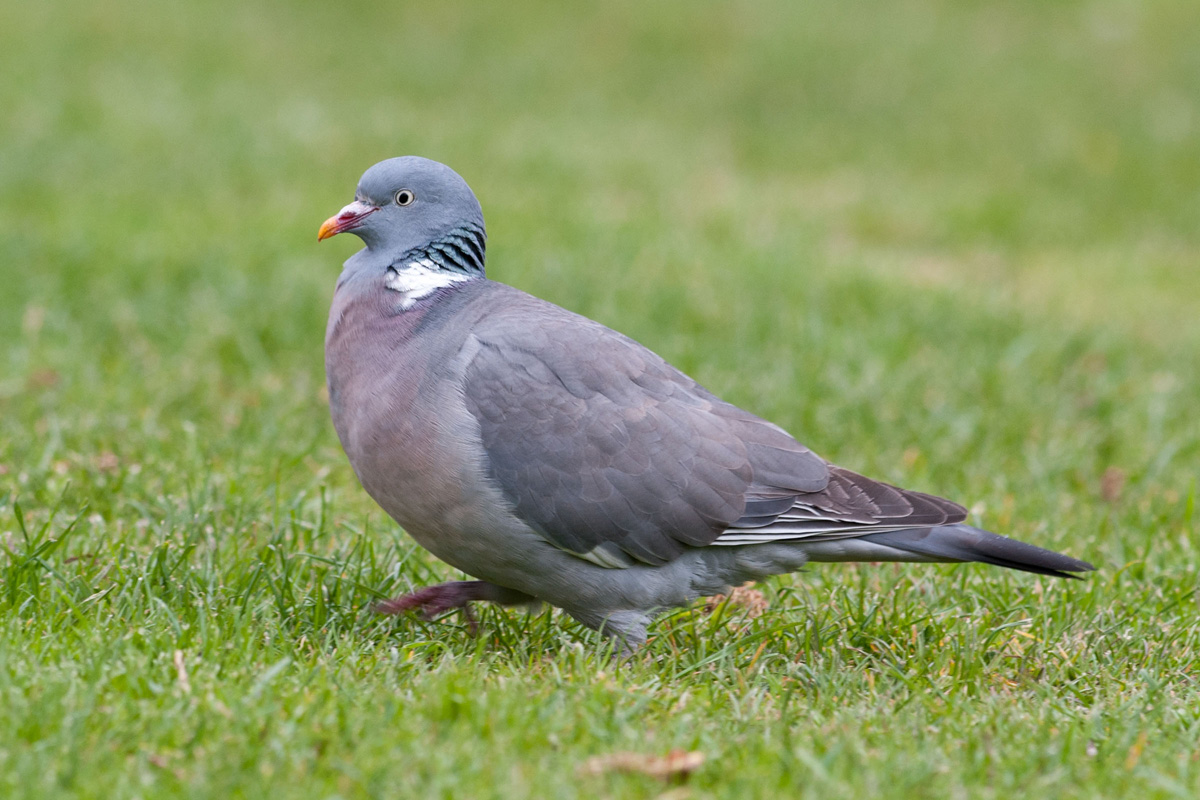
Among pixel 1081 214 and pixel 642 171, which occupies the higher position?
pixel 642 171

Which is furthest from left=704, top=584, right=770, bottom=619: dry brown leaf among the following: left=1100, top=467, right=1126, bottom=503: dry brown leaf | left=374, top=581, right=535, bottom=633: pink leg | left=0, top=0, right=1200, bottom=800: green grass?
left=1100, top=467, right=1126, bottom=503: dry brown leaf

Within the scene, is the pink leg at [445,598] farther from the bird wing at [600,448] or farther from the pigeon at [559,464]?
the bird wing at [600,448]

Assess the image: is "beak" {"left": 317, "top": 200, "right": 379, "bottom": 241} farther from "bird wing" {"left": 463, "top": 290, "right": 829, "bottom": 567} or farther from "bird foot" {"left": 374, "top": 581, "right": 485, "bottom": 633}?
"bird foot" {"left": 374, "top": 581, "right": 485, "bottom": 633}

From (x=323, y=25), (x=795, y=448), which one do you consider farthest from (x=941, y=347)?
(x=323, y=25)

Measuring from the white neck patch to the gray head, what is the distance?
31mm

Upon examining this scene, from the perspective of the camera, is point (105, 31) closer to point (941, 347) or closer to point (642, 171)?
point (642, 171)

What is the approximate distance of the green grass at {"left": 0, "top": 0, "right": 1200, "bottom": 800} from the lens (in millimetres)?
2797

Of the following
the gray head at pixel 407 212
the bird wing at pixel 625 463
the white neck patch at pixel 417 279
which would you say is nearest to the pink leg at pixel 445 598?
the bird wing at pixel 625 463

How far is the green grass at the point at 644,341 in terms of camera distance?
2.80 m

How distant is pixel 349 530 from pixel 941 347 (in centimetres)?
381

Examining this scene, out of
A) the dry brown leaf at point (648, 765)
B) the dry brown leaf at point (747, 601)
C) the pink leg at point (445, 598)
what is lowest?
the dry brown leaf at point (747, 601)

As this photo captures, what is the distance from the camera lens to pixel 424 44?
48.3 ft

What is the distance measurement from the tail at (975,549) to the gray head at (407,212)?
1.51 meters

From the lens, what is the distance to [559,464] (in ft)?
11.4
